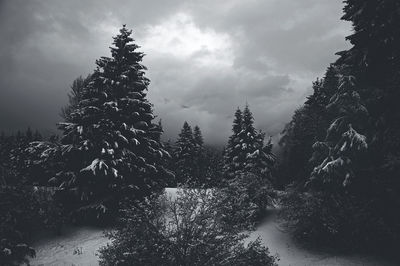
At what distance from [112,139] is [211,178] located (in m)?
9.90

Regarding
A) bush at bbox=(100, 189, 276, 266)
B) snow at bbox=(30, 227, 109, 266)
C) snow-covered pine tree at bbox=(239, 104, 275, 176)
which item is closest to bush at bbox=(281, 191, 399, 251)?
bush at bbox=(100, 189, 276, 266)

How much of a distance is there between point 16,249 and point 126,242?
5.29 meters

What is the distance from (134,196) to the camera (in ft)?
63.3

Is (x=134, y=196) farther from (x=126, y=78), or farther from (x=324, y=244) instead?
(x=324, y=244)

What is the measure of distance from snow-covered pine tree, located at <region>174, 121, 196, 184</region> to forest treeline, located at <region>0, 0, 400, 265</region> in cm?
2578

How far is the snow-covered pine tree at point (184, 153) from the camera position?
49.6 meters

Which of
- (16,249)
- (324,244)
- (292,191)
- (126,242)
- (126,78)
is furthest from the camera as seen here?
(126,78)

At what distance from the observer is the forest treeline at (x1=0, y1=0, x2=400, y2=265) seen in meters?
10.7

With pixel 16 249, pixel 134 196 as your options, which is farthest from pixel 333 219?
pixel 16 249

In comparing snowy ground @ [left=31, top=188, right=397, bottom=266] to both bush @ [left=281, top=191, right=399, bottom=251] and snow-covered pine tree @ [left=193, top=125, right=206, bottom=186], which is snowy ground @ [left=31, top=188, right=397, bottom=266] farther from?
snow-covered pine tree @ [left=193, top=125, right=206, bottom=186]

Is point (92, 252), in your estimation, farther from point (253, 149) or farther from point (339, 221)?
point (253, 149)

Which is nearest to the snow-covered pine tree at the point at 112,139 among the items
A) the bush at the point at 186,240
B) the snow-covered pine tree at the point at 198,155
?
the bush at the point at 186,240

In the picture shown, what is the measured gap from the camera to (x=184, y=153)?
50906 mm

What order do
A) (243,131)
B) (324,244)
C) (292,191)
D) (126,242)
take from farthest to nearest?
(243,131) → (292,191) → (324,244) → (126,242)
